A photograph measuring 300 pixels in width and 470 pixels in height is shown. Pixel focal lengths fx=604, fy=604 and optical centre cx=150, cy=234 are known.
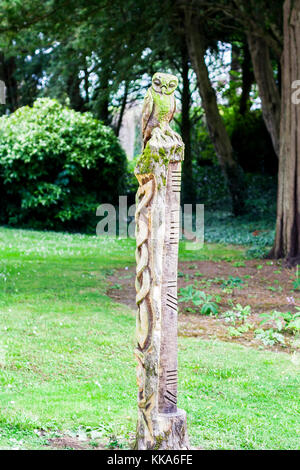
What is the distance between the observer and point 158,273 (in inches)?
128

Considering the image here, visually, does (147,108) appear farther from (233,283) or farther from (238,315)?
(233,283)

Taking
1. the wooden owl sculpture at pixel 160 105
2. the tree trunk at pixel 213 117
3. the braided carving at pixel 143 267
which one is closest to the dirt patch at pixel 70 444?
the braided carving at pixel 143 267

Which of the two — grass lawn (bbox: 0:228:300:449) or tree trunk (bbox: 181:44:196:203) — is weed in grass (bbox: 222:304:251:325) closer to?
grass lawn (bbox: 0:228:300:449)

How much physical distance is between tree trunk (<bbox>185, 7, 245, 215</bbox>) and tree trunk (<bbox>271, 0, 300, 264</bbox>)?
17.2 feet

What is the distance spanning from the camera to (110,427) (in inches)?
150

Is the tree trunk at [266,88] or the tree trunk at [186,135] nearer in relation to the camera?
the tree trunk at [266,88]

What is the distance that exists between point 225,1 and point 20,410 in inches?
432

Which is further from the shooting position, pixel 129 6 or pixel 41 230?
pixel 41 230

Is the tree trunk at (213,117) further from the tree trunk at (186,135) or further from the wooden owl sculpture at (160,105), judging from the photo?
the wooden owl sculpture at (160,105)

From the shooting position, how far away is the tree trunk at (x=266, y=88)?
43.3 feet

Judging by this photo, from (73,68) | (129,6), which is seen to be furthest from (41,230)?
(129,6)

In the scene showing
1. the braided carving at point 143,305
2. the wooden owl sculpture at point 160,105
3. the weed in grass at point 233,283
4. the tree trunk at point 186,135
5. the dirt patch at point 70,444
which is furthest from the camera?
the tree trunk at point 186,135

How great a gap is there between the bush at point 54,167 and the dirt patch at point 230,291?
5.42 m
